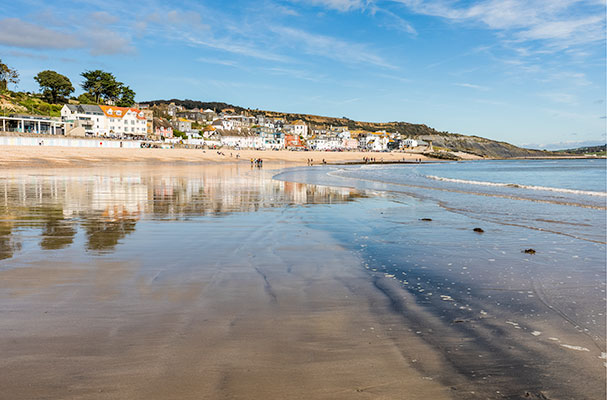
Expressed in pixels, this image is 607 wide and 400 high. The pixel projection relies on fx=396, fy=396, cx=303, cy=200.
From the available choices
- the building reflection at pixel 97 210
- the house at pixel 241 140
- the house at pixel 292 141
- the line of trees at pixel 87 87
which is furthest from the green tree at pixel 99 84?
the building reflection at pixel 97 210

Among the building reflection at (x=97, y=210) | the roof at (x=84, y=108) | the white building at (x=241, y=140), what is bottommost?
the building reflection at (x=97, y=210)

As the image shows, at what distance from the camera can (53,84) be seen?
110 metres

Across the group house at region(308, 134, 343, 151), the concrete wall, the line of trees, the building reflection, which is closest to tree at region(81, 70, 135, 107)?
the line of trees

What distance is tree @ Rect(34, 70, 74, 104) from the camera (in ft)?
357

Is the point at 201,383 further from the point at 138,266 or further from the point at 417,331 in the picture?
the point at 138,266

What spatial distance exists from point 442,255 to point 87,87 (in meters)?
140

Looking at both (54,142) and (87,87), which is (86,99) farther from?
(54,142)

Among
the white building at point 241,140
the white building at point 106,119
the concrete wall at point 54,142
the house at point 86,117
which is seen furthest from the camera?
the white building at point 241,140

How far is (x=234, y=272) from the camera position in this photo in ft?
19.8

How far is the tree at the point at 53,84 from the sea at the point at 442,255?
114 metres

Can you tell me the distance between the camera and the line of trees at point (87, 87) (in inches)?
4284

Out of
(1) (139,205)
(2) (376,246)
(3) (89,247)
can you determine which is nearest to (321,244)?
(2) (376,246)

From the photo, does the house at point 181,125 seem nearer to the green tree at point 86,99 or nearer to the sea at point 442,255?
the green tree at point 86,99

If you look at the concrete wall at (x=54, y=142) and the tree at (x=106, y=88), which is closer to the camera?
the concrete wall at (x=54, y=142)
